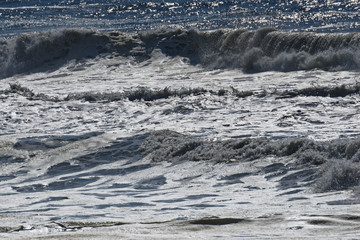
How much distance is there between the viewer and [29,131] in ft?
36.7

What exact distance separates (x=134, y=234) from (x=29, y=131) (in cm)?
706

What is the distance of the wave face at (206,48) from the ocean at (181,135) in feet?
0.16

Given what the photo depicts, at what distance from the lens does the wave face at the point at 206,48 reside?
17.1 meters

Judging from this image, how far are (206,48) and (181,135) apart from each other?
11144 millimetres

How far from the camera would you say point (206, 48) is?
20672 millimetres

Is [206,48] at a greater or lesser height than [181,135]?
lesser

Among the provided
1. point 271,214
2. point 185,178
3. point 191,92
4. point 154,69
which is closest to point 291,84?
point 191,92

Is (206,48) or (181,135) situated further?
(206,48)

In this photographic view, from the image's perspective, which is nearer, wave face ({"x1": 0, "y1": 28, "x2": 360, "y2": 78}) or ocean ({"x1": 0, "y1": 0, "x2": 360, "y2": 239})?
ocean ({"x1": 0, "y1": 0, "x2": 360, "y2": 239})

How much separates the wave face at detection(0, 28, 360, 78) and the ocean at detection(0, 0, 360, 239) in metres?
0.05

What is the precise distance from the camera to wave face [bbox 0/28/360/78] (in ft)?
56.0

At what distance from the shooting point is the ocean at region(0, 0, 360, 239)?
5125 millimetres

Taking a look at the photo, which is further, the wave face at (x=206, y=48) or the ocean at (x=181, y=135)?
the wave face at (x=206, y=48)

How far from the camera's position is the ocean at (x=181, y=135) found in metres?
5.12
